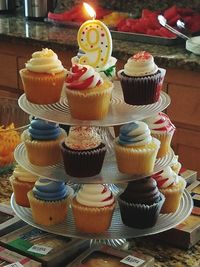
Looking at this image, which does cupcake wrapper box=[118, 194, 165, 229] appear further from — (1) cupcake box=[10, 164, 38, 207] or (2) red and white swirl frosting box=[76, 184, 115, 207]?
(1) cupcake box=[10, 164, 38, 207]

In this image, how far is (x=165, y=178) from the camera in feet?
4.67

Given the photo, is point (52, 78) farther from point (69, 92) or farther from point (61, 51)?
point (61, 51)

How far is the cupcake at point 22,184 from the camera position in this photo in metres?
1.45

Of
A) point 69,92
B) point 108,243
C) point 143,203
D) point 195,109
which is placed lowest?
point 195,109

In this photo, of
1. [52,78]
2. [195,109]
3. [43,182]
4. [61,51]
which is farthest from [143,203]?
[61,51]

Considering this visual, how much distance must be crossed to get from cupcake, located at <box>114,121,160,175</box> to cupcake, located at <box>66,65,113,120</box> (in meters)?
0.07

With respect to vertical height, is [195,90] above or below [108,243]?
below

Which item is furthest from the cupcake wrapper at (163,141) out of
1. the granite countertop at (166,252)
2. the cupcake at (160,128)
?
the granite countertop at (166,252)

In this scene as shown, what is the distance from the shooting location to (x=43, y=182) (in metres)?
1.39

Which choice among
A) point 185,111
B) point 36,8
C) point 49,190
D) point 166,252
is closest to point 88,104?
point 49,190

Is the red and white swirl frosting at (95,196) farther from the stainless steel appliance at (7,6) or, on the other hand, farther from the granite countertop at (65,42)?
the stainless steel appliance at (7,6)

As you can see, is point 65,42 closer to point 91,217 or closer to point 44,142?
point 44,142

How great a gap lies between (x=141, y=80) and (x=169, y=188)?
265 millimetres

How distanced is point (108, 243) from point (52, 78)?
16.0 inches
